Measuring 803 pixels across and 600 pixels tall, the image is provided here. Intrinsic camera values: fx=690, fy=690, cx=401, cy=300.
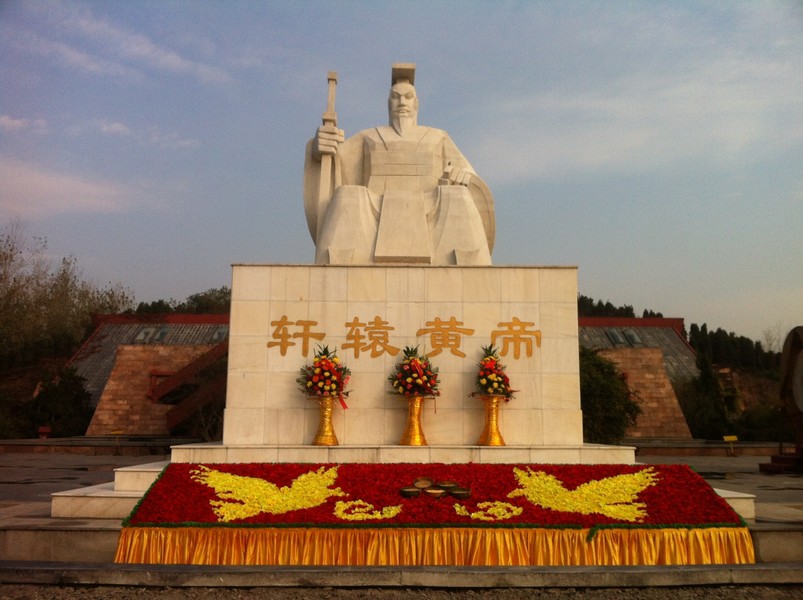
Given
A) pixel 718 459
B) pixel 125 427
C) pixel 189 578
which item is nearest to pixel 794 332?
pixel 718 459

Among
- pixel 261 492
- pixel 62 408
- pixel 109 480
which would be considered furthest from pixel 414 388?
pixel 62 408

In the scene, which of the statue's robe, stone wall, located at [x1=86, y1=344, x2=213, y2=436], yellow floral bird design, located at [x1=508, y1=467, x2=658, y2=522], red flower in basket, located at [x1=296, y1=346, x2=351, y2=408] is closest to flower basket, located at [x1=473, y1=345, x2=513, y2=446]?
yellow floral bird design, located at [x1=508, y1=467, x2=658, y2=522]

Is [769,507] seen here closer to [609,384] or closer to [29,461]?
[609,384]

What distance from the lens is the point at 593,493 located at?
4871 millimetres

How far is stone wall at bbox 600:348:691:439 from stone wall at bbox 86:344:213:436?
1421 centimetres

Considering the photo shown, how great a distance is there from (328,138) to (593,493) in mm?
5292

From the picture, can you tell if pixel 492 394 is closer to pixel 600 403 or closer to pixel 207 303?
pixel 600 403

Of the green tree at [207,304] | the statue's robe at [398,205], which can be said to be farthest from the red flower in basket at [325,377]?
the green tree at [207,304]

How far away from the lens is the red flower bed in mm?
4391

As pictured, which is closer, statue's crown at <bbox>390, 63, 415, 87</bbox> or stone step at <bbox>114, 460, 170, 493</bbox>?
stone step at <bbox>114, 460, 170, 493</bbox>

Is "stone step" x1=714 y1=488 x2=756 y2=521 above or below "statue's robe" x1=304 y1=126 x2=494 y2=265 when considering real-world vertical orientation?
below

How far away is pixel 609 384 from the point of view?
1659 centimetres

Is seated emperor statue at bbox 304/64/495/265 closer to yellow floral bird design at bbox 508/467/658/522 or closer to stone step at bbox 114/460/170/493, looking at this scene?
stone step at bbox 114/460/170/493

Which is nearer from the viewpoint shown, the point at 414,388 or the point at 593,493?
the point at 593,493
